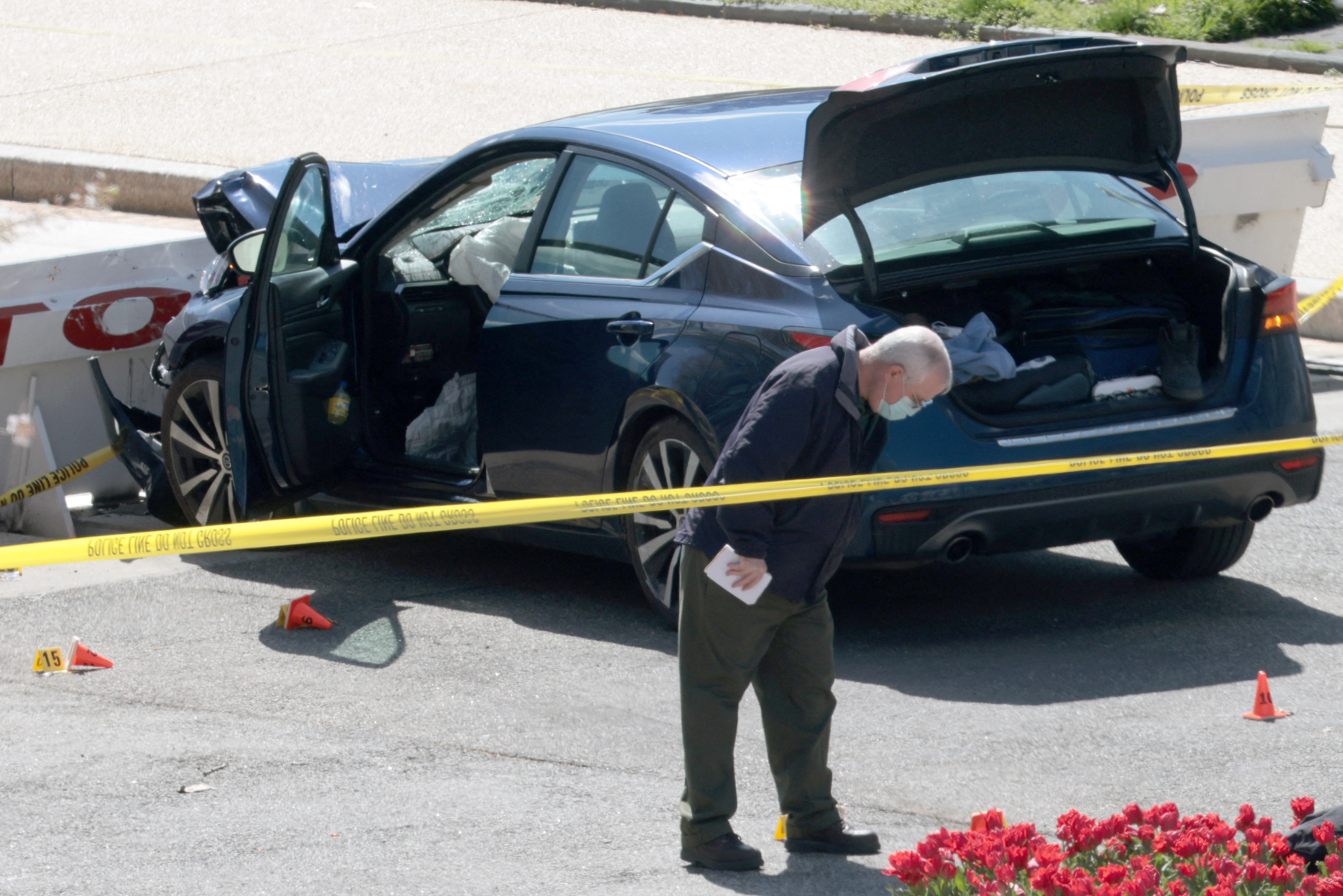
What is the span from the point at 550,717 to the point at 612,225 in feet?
5.98

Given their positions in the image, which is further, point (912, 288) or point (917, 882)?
point (912, 288)

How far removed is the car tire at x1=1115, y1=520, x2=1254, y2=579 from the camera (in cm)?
638

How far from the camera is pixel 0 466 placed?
808cm

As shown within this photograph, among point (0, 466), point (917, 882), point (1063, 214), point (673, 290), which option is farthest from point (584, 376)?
point (0, 466)

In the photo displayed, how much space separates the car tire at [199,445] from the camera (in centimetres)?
715

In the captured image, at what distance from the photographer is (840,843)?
14.2ft

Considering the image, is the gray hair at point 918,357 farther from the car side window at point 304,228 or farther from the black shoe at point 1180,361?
the car side window at point 304,228

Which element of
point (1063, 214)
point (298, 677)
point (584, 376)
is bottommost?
point (298, 677)

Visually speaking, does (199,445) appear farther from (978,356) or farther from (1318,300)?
(1318,300)

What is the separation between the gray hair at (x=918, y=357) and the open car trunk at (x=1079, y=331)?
130cm

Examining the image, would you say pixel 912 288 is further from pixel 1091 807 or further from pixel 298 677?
pixel 298 677

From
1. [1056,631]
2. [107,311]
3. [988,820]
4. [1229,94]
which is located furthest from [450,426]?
[1229,94]

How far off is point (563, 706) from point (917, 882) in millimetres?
1867

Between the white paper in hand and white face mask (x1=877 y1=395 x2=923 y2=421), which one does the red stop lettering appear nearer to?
the white paper in hand
